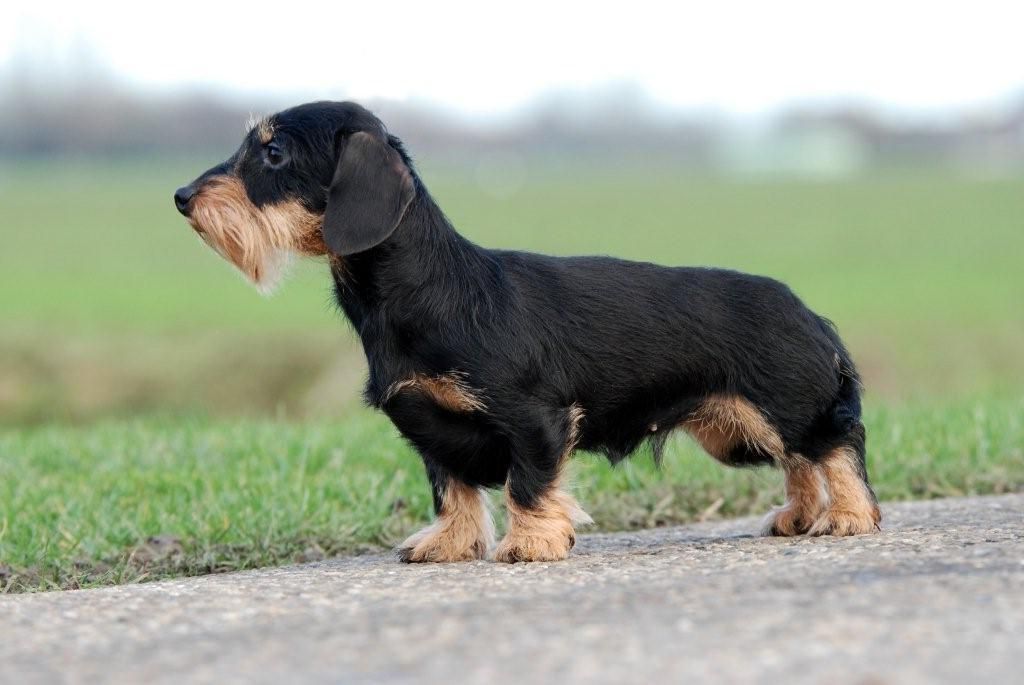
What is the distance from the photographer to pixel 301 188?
5.25 metres

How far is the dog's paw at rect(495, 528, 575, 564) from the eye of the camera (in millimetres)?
5148

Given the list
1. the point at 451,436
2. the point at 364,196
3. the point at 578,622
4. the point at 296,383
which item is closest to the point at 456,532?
the point at 451,436

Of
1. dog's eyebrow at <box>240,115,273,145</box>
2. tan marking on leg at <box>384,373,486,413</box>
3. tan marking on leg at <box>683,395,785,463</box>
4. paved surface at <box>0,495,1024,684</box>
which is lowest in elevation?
paved surface at <box>0,495,1024,684</box>

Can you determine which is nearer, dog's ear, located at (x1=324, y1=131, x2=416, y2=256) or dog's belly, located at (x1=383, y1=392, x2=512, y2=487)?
dog's ear, located at (x1=324, y1=131, x2=416, y2=256)

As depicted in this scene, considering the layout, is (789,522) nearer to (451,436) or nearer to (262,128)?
(451,436)

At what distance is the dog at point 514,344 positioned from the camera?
16.9ft

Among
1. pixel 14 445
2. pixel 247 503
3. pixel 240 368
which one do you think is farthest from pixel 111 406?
pixel 247 503

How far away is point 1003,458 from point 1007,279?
2106cm

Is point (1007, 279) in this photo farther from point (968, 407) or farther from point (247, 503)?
point (247, 503)

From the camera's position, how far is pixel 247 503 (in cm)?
663

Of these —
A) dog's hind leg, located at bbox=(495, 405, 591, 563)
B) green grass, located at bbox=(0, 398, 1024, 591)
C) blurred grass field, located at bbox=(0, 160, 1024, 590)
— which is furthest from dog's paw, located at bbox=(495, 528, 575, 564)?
blurred grass field, located at bbox=(0, 160, 1024, 590)

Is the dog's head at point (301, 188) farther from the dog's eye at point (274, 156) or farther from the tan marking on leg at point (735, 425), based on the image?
the tan marking on leg at point (735, 425)

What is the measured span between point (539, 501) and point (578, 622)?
4.90 feet

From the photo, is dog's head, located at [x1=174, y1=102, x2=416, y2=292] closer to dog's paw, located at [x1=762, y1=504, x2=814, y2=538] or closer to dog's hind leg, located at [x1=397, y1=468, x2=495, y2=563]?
dog's hind leg, located at [x1=397, y1=468, x2=495, y2=563]
